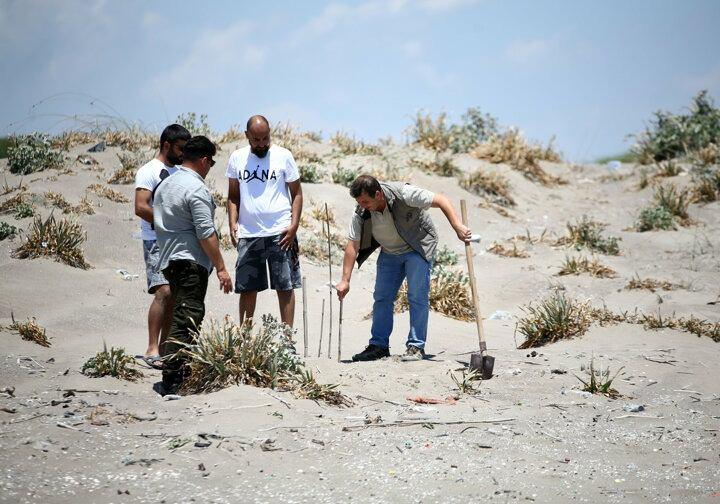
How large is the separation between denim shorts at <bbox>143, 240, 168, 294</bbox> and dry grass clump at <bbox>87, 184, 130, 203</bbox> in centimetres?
603

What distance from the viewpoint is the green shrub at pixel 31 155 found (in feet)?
42.0

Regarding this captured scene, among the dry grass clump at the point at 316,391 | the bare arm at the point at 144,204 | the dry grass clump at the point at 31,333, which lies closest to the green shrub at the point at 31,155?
the dry grass clump at the point at 31,333

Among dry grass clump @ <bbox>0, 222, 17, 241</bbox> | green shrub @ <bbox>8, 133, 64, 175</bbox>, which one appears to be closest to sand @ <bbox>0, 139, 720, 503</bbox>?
dry grass clump @ <bbox>0, 222, 17, 241</bbox>

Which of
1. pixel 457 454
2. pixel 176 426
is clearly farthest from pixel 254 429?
pixel 457 454

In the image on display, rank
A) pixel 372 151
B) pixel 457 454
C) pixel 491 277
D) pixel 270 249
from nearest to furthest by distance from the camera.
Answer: pixel 457 454 → pixel 270 249 → pixel 491 277 → pixel 372 151

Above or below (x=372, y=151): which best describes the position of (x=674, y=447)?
below

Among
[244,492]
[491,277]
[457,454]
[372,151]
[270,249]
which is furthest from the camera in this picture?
[372,151]

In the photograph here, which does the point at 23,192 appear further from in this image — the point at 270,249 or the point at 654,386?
the point at 654,386

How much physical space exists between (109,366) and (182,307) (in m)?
0.77

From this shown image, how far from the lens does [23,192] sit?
37.2 feet

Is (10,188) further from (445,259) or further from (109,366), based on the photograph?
(109,366)

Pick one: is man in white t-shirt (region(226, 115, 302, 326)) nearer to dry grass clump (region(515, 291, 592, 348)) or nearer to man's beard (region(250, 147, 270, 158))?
man's beard (region(250, 147, 270, 158))

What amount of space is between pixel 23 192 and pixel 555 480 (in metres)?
9.47

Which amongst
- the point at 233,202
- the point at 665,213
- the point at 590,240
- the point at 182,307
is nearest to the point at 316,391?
the point at 182,307
